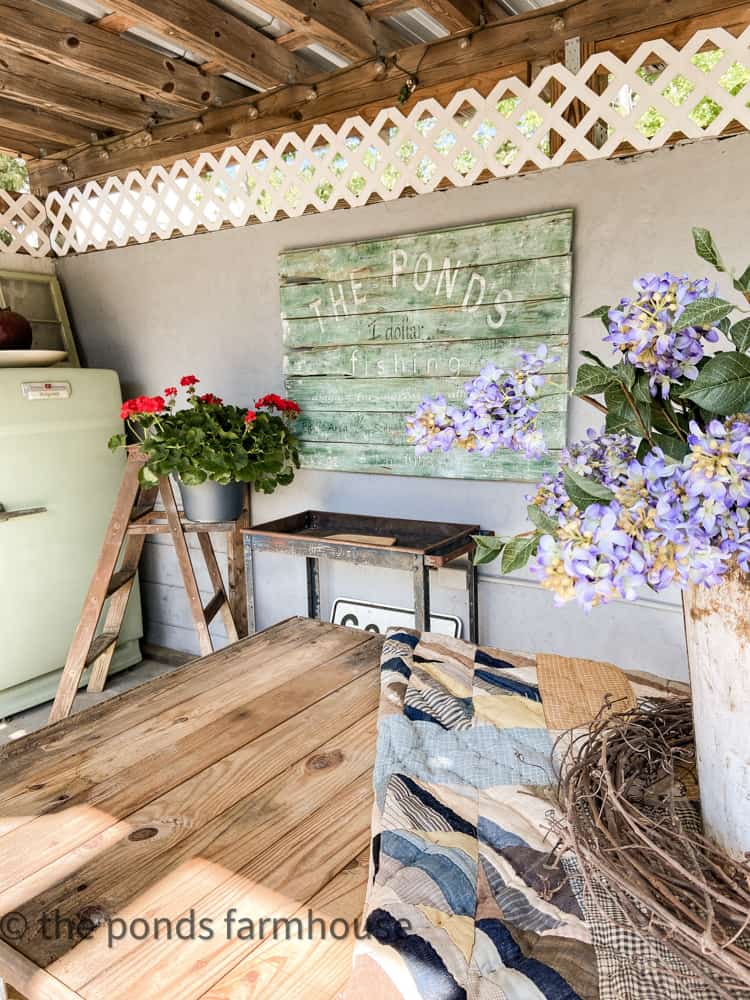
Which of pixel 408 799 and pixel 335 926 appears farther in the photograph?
pixel 408 799

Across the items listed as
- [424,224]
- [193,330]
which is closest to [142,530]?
[193,330]

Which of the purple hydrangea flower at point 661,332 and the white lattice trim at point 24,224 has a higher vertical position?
the white lattice trim at point 24,224

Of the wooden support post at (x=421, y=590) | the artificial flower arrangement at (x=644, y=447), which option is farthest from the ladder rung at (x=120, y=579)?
the artificial flower arrangement at (x=644, y=447)

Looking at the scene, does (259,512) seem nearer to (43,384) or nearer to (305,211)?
(43,384)

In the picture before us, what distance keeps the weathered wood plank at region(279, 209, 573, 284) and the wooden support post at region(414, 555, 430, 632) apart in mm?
1092

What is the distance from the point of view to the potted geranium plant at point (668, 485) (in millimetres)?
562

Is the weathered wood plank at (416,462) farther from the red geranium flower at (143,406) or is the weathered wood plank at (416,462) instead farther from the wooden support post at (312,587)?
the red geranium flower at (143,406)

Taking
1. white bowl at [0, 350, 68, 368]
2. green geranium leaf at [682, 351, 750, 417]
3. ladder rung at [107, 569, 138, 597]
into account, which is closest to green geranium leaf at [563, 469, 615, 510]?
green geranium leaf at [682, 351, 750, 417]

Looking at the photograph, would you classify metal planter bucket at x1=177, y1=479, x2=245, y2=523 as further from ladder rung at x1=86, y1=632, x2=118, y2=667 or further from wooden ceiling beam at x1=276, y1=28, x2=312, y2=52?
wooden ceiling beam at x1=276, y1=28, x2=312, y2=52

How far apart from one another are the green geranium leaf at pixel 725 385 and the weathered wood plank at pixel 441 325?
1.88 m

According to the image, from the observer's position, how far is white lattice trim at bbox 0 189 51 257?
3533 mm

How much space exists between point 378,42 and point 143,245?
146 cm

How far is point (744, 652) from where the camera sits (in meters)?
0.68

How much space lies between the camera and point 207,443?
2.69m
